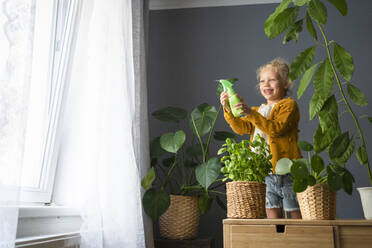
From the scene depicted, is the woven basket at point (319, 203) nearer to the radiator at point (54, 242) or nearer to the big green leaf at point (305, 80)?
the big green leaf at point (305, 80)

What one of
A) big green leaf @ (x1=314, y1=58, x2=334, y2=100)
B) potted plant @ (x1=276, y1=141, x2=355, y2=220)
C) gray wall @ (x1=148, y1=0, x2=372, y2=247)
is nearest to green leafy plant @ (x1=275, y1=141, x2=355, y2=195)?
potted plant @ (x1=276, y1=141, x2=355, y2=220)

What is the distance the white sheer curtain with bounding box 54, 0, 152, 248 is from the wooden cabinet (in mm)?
417

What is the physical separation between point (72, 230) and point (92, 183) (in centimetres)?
29

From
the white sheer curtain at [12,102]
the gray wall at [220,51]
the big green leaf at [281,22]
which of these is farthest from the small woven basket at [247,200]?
the gray wall at [220,51]

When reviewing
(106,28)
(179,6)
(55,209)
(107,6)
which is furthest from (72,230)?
(179,6)

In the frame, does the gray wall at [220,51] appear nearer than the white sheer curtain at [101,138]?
No

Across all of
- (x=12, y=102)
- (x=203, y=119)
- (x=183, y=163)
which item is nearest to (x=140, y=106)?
(x=203, y=119)

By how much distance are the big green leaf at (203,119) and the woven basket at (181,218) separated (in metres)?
0.42

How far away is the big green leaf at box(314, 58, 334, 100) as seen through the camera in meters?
1.39

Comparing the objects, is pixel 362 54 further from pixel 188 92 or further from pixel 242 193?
pixel 242 193

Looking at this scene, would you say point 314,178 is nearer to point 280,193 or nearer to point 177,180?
point 280,193

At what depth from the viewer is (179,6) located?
113 inches

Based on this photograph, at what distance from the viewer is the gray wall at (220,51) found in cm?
260

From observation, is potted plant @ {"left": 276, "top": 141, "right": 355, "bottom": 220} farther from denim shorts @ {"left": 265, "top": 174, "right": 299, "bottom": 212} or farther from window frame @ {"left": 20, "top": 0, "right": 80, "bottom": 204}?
window frame @ {"left": 20, "top": 0, "right": 80, "bottom": 204}
